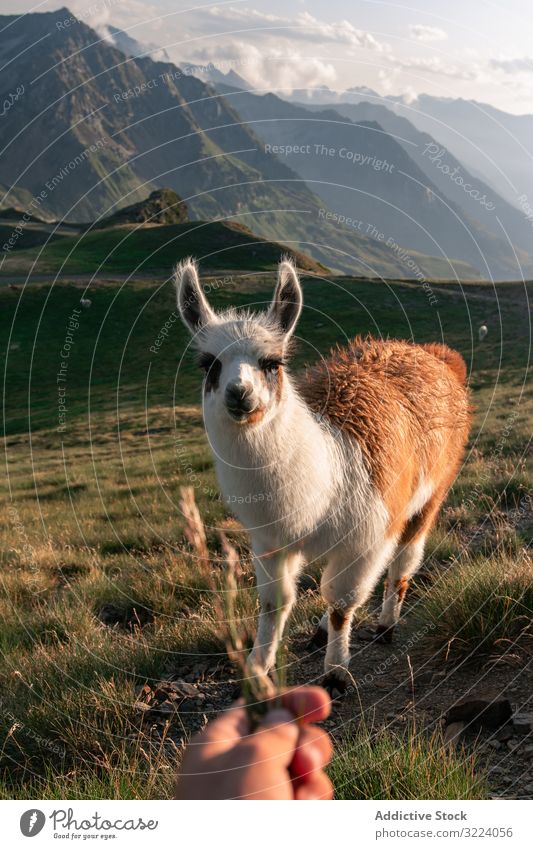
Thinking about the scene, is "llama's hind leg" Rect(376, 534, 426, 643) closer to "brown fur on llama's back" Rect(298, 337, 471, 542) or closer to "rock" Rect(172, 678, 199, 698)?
"brown fur on llama's back" Rect(298, 337, 471, 542)

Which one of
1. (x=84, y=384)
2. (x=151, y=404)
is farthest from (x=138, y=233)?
(x=151, y=404)

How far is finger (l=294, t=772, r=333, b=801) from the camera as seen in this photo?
1.87 meters

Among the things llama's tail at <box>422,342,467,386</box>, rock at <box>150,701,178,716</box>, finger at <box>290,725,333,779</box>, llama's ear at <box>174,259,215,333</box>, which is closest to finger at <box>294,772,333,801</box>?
finger at <box>290,725,333,779</box>

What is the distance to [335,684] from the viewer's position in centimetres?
481

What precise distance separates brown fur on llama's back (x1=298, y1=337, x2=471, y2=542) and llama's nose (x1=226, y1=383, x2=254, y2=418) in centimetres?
123

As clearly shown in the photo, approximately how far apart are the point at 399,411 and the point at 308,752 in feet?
12.6

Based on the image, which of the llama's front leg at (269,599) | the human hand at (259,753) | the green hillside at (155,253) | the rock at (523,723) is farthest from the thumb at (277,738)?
the green hillside at (155,253)

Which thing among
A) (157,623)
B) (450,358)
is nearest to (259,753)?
(157,623)

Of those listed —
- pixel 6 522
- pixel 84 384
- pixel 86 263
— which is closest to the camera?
pixel 6 522

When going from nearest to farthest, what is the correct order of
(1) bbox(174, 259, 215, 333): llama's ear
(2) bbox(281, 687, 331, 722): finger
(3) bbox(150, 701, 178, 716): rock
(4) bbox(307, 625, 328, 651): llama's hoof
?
1. (2) bbox(281, 687, 331, 722): finger
2. (1) bbox(174, 259, 215, 333): llama's ear
3. (3) bbox(150, 701, 178, 716): rock
4. (4) bbox(307, 625, 328, 651): llama's hoof

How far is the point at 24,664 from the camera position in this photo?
496 cm

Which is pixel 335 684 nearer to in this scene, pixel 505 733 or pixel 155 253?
pixel 505 733

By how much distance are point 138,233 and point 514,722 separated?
5909 centimetres
